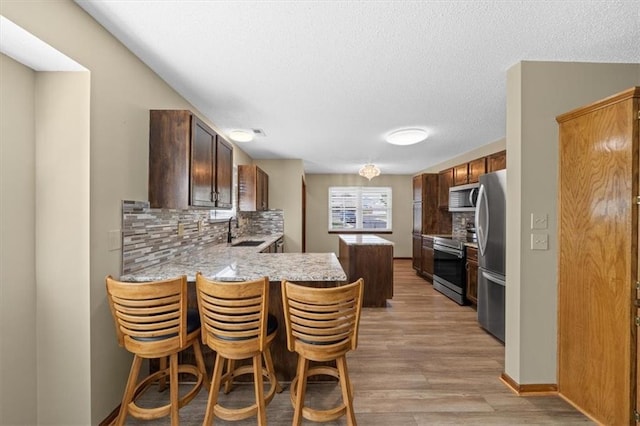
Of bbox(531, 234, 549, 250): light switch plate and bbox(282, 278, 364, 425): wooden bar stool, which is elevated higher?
bbox(531, 234, 549, 250): light switch plate

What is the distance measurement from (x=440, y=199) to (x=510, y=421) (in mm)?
4292

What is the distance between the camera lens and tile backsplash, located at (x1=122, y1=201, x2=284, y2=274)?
6.44 feet

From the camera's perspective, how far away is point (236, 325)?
1.62 metres

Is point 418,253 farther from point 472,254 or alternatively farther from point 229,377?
point 229,377

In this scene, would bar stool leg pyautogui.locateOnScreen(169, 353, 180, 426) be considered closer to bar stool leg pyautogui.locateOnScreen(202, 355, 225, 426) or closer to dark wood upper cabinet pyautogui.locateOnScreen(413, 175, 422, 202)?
bar stool leg pyautogui.locateOnScreen(202, 355, 225, 426)

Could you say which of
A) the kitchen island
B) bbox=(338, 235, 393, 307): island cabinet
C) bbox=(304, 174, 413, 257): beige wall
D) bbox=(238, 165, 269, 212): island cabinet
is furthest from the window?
the kitchen island

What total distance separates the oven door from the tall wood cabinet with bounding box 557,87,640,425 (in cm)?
206

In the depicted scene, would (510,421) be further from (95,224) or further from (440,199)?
(440,199)

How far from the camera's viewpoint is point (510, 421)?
182 centimetres

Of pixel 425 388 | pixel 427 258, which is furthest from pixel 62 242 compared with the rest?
pixel 427 258

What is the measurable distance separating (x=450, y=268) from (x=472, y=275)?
503 millimetres

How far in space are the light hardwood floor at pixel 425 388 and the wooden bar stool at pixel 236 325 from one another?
10.8 inches

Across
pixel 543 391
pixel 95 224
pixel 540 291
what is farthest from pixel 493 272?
pixel 95 224

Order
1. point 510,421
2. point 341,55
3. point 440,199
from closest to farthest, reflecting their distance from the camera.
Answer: point 510,421, point 341,55, point 440,199
